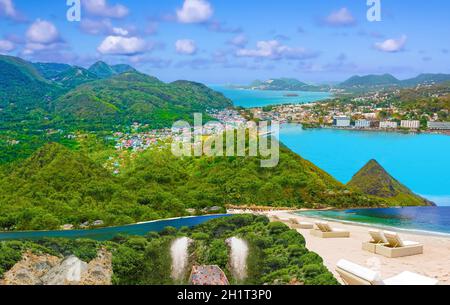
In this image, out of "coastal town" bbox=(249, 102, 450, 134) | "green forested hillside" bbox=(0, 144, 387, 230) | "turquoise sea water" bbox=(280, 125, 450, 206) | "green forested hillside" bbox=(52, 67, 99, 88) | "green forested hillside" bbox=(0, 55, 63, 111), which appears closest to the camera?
"green forested hillside" bbox=(0, 144, 387, 230)

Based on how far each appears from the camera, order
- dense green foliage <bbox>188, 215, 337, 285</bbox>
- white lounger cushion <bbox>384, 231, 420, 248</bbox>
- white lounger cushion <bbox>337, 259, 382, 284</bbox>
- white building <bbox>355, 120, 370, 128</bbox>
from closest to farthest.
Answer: white lounger cushion <bbox>337, 259, 382, 284</bbox>, dense green foliage <bbox>188, 215, 337, 285</bbox>, white lounger cushion <bbox>384, 231, 420, 248</bbox>, white building <bbox>355, 120, 370, 128</bbox>

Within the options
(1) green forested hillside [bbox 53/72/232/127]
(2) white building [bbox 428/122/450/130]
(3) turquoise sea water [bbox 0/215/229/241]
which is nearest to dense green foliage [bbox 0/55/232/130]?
(1) green forested hillside [bbox 53/72/232/127]

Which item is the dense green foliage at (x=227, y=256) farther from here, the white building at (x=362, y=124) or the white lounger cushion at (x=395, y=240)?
the white building at (x=362, y=124)

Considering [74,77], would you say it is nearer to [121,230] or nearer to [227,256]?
[121,230]

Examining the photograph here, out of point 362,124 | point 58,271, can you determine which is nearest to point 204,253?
point 58,271

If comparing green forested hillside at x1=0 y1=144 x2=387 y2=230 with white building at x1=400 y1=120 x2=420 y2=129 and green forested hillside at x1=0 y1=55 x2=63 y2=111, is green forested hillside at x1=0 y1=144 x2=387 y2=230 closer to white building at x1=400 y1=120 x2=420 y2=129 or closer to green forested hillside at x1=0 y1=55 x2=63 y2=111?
white building at x1=400 y1=120 x2=420 y2=129

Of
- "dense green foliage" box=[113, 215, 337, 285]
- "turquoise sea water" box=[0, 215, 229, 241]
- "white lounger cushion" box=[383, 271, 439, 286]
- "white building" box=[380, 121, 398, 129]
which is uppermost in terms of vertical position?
"white lounger cushion" box=[383, 271, 439, 286]

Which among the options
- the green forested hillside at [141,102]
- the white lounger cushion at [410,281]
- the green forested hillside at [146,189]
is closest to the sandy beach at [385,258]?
the white lounger cushion at [410,281]
